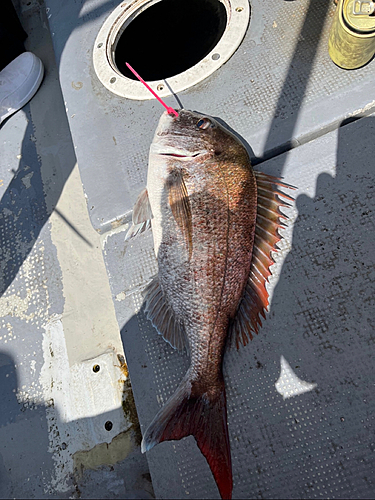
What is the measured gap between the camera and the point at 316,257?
1.70 meters

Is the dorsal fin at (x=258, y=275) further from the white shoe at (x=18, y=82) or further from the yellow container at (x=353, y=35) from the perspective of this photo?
the white shoe at (x=18, y=82)

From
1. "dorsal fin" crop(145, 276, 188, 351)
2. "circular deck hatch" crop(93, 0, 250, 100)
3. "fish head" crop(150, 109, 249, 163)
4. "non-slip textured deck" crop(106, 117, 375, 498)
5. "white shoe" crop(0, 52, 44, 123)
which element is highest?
"white shoe" crop(0, 52, 44, 123)

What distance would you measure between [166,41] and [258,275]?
3.24 m

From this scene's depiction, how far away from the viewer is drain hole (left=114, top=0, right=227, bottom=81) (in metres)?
3.11

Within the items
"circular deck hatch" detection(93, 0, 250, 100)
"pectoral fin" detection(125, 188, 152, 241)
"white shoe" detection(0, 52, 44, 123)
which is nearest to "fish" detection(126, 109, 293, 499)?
"pectoral fin" detection(125, 188, 152, 241)

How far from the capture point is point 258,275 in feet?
5.14

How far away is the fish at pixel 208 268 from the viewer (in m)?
1.45

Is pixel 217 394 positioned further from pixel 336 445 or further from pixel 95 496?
pixel 95 496

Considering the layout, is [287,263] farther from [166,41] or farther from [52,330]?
[166,41]

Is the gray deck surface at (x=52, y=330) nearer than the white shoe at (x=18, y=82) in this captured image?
Yes

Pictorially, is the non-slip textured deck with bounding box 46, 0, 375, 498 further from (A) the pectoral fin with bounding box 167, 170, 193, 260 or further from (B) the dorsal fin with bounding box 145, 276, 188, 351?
(A) the pectoral fin with bounding box 167, 170, 193, 260

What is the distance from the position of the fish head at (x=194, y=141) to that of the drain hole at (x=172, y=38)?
177 centimetres

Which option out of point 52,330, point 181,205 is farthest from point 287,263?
point 52,330

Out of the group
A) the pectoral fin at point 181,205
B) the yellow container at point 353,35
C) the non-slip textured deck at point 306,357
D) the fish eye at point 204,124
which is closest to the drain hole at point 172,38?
the yellow container at point 353,35
